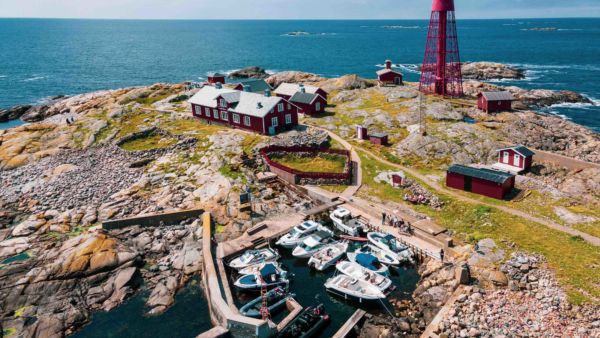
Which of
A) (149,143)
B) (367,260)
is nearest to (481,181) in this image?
(367,260)

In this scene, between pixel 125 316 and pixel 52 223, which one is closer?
pixel 125 316

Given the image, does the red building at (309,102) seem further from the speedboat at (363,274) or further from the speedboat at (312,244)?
the speedboat at (363,274)

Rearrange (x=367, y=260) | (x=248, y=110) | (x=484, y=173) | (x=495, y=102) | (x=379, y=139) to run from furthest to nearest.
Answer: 1. (x=495, y=102)
2. (x=248, y=110)
3. (x=379, y=139)
4. (x=484, y=173)
5. (x=367, y=260)

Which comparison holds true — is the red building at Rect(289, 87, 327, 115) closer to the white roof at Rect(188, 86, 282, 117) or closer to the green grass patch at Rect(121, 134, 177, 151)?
the white roof at Rect(188, 86, 282, 117)

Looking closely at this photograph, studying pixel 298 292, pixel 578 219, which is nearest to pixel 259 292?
pixel 298 292

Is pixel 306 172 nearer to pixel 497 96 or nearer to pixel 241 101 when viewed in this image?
pixel 241 101

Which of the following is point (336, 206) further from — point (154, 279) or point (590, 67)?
point (590, 67)
